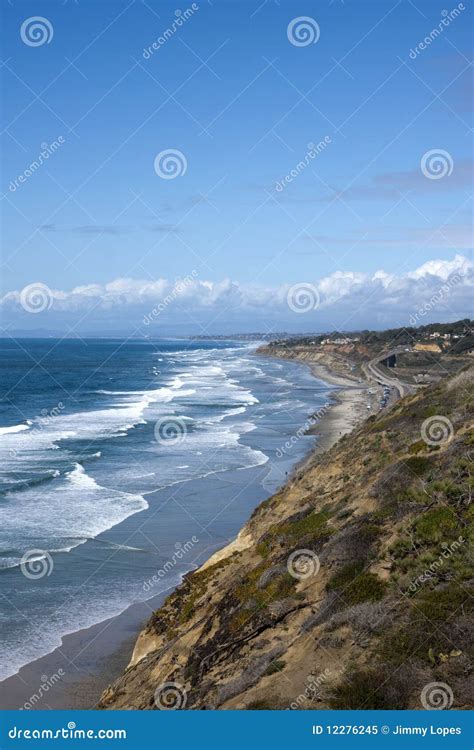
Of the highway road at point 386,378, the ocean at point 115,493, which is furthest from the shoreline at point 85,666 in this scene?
the highway road at point 386,378

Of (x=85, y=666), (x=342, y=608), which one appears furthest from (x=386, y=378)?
(x=342, y=608)

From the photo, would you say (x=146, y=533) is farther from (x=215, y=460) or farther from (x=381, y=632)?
(x=381, y=632)

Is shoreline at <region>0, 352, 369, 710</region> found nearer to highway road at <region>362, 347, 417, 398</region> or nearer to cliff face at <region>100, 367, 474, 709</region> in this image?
cliff face at <region>100, 367, 474, 709</region>

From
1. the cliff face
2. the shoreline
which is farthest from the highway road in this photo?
the cliff face

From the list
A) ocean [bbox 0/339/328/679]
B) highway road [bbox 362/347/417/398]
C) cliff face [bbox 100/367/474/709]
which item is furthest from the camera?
highway road [bbox 362/347/417/398]

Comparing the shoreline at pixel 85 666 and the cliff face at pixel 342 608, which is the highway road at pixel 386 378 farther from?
the cliff face at pixel 342 608
